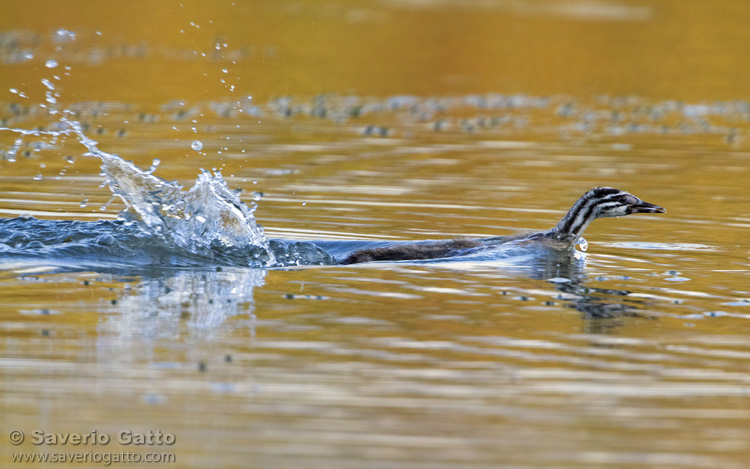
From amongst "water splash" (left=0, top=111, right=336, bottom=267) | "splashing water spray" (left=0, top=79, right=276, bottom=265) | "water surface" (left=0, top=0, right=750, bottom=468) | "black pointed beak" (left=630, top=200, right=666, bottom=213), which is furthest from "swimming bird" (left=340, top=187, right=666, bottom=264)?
"splashing water spray" (left=0, top=79, right=276, bottom=265)

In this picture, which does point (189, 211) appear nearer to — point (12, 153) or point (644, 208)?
point (644, 208)

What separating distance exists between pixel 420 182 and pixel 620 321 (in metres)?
7.64

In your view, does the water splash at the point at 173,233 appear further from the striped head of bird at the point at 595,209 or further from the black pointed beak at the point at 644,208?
the black pointed beak at the point at 644,208

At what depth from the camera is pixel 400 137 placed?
21156 millimetres

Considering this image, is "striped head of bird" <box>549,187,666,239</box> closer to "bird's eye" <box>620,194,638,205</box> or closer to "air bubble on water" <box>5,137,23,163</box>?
"bird's eye" <box>620,194,638,205</box>

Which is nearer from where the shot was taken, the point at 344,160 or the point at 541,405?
the point at 541,405

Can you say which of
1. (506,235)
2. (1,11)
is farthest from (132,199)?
(1,11)

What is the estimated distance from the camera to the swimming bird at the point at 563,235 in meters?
12.0

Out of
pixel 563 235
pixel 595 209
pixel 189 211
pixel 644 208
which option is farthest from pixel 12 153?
pixel 644 208

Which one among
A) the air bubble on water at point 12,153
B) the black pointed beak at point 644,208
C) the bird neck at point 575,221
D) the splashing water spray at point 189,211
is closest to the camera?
the splashing water spray at point 189,211

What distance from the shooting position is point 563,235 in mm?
12875

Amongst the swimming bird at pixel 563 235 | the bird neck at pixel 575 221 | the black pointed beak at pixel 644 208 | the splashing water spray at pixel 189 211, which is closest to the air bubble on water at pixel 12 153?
the splashing water spray at pixel 189 211

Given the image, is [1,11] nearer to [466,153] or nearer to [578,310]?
[466,153]

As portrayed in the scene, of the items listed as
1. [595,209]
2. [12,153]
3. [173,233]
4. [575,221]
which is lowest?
[173,233]
